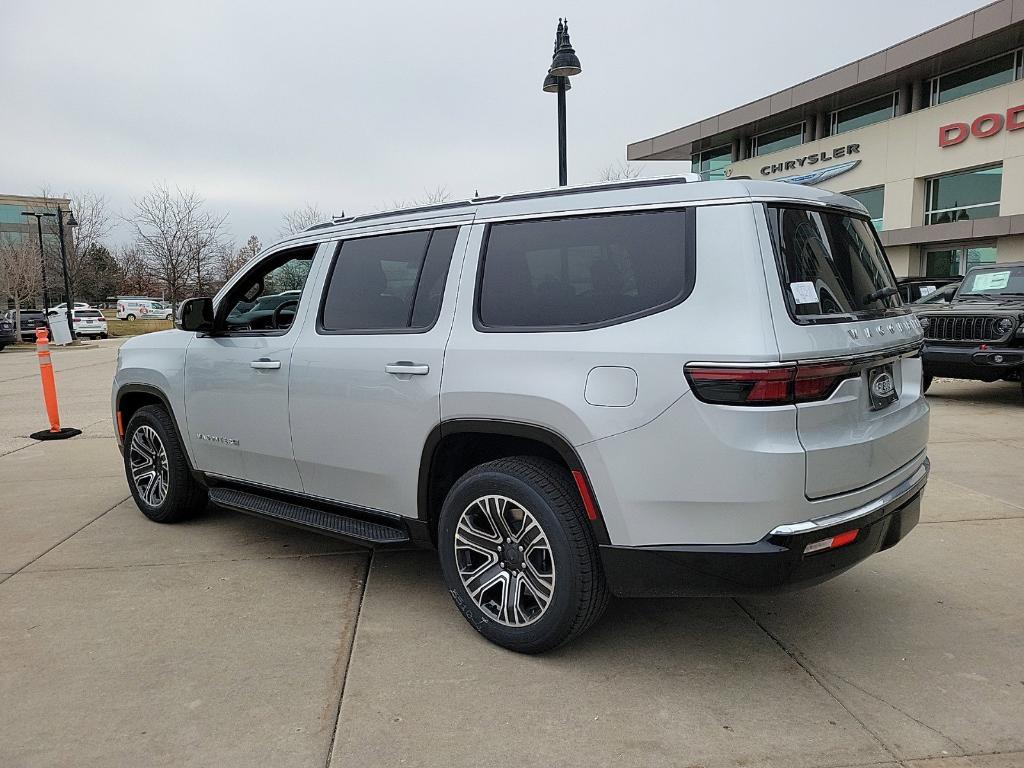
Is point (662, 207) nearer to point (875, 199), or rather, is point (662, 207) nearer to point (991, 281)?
point (991, 281)

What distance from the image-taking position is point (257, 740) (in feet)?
8.78

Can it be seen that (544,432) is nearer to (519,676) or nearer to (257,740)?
(519,676)

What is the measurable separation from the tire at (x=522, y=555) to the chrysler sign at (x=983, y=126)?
2515 centimetres

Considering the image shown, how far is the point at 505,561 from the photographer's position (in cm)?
325

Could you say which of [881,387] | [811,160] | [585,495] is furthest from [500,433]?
[811,160]

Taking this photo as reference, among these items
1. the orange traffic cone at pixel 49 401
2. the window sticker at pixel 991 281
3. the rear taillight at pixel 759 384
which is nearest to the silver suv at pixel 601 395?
the rear taillight at pixel 759 384

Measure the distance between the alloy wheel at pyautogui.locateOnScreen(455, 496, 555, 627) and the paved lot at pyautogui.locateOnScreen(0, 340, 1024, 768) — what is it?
0.21m

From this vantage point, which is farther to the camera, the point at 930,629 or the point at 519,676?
the point at 930,629

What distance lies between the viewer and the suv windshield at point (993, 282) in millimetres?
10297

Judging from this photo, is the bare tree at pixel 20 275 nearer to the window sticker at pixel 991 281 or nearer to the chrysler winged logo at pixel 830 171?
the chrysler winged logo at pixel 830 171

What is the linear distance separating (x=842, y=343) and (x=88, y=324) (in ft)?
123

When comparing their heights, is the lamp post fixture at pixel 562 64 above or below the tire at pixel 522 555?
above

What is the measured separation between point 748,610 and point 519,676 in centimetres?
127

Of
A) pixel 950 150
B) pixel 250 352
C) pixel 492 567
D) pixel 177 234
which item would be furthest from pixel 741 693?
pixel 177 234
